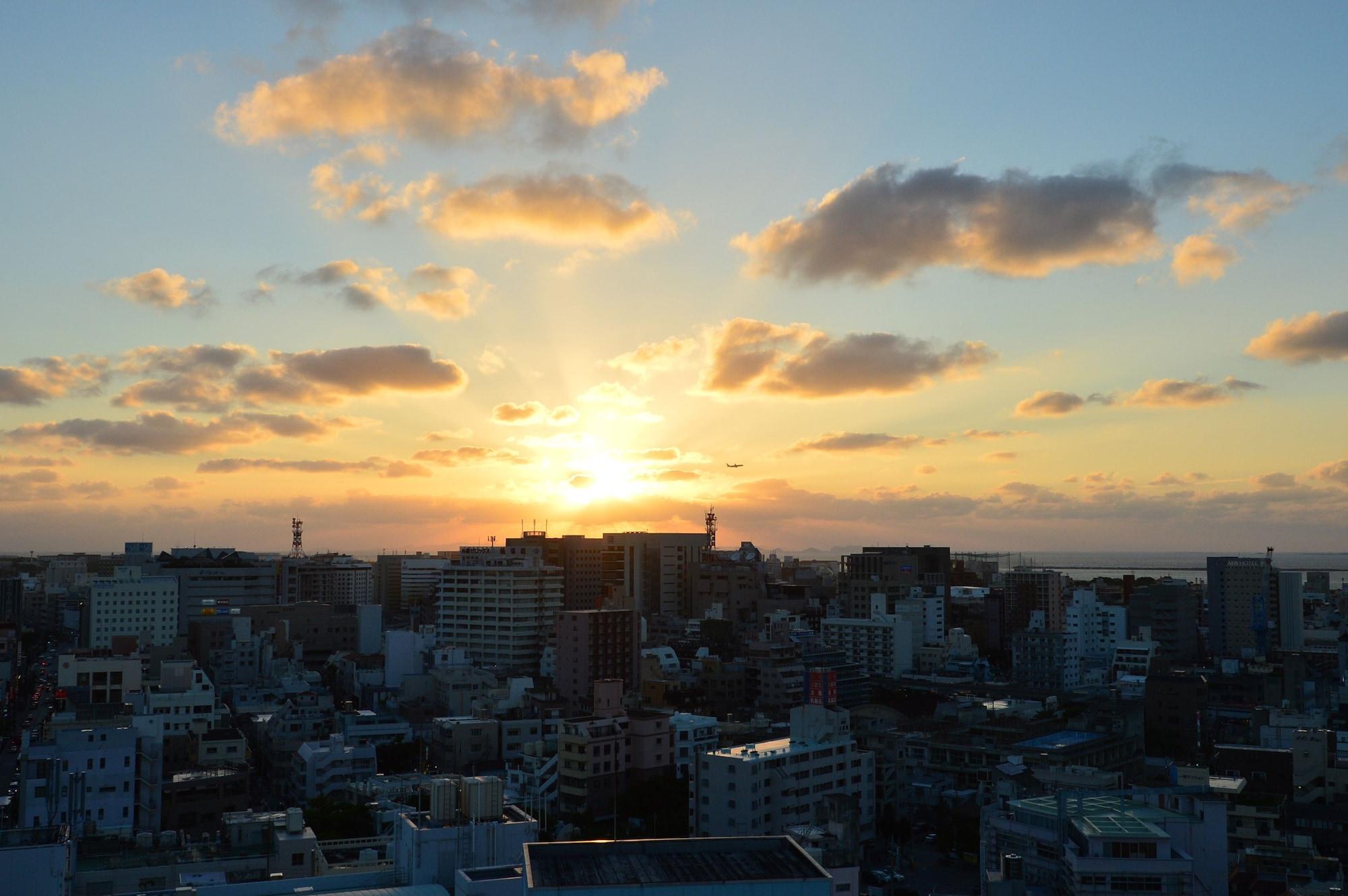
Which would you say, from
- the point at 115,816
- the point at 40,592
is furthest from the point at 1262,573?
the point at 40,592

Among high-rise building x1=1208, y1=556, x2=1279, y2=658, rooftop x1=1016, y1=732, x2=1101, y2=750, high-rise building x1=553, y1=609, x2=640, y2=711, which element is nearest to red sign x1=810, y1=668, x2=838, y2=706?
rooftop x1=1016, y1=732, x2=1101, y2=750

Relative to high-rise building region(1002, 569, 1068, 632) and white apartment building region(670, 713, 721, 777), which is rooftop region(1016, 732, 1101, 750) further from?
high-rise building region(1002, 569, 1068, 632)

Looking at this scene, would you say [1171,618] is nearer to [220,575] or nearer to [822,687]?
[822,687]

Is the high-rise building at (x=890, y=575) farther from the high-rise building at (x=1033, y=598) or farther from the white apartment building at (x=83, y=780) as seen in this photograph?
the white apartment building at (x=83, y=780)

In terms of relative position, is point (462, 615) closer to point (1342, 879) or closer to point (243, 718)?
point (243, 718)

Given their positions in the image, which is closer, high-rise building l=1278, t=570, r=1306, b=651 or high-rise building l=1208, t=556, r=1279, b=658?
high-rise building l=1208, t=556, r=1279, b=658

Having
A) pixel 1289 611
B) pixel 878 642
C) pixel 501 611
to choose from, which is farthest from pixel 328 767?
pixel 1289 611
